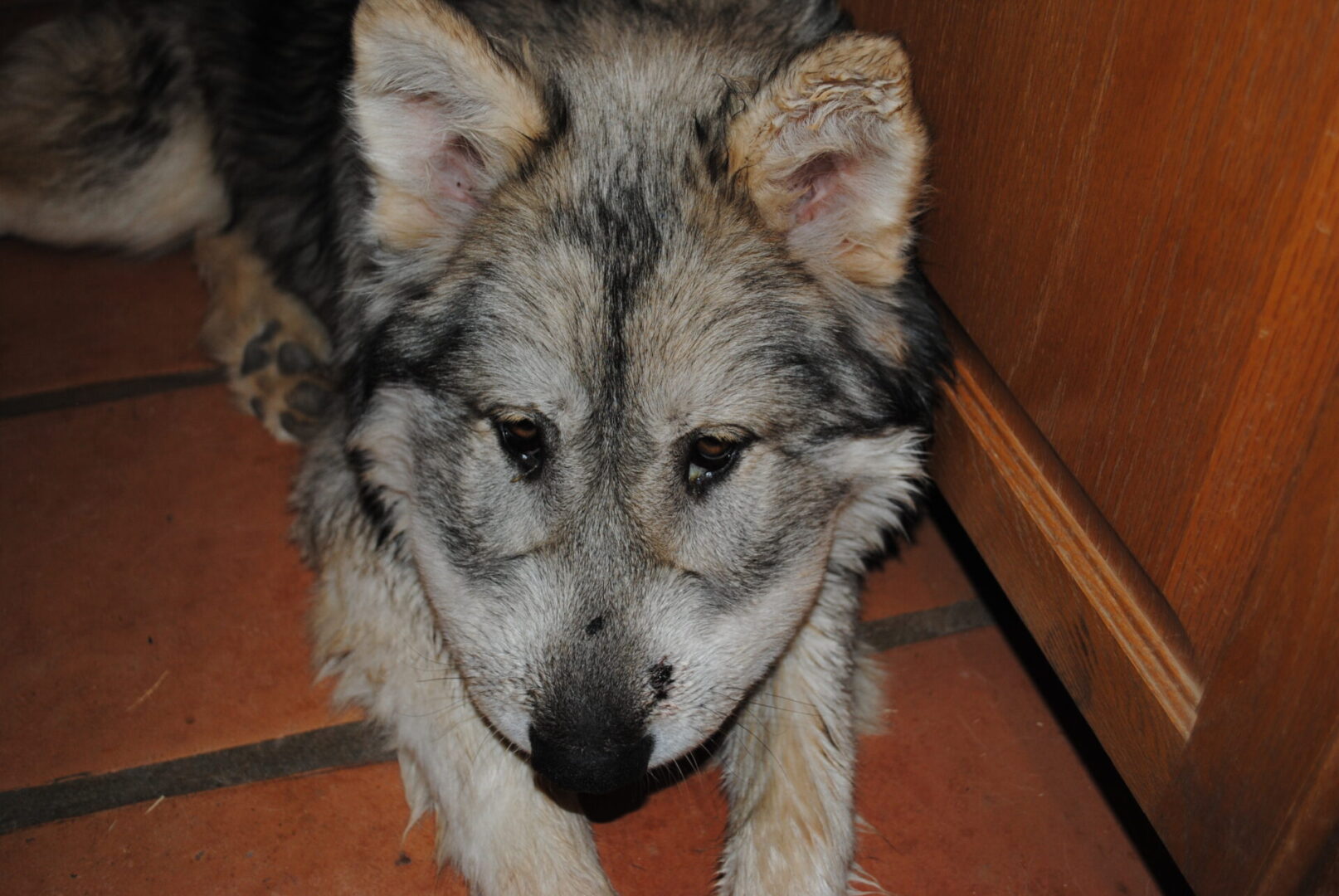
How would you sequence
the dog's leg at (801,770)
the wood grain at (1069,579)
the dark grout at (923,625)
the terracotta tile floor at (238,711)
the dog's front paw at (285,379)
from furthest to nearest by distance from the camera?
the dog's front paw at (285,379), the dark grout at (923,625), the terracotta tile floor at (238,711), the dog's leg at (801,770), the wood grain at (1069,579)

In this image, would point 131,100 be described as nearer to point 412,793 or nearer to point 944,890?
point 412,793

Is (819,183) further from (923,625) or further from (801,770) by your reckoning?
(923,625)

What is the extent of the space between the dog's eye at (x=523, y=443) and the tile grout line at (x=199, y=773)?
0.76 metres

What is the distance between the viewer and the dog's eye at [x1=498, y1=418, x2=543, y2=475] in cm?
191

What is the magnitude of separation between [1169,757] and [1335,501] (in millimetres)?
572

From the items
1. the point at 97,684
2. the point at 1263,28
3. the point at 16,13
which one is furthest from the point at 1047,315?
the point at 16,13

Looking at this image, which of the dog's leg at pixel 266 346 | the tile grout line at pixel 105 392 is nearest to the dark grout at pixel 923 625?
the dog's leg at pixel 266 346

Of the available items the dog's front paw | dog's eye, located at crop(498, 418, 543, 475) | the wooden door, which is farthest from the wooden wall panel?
the dog's front paw

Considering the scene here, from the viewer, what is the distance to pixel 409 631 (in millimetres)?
2355

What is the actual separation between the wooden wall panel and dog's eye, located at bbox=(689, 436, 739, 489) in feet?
1.80

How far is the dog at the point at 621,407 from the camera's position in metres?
1.81

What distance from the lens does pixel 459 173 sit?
200 centimetres

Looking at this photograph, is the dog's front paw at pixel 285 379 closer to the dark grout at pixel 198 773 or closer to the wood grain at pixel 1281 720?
the dark grout at pixel 198 773

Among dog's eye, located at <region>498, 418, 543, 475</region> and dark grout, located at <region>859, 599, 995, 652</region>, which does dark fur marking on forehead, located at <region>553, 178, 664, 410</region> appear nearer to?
dog's eye, located at <region>498, 418, 543, 475</region>
